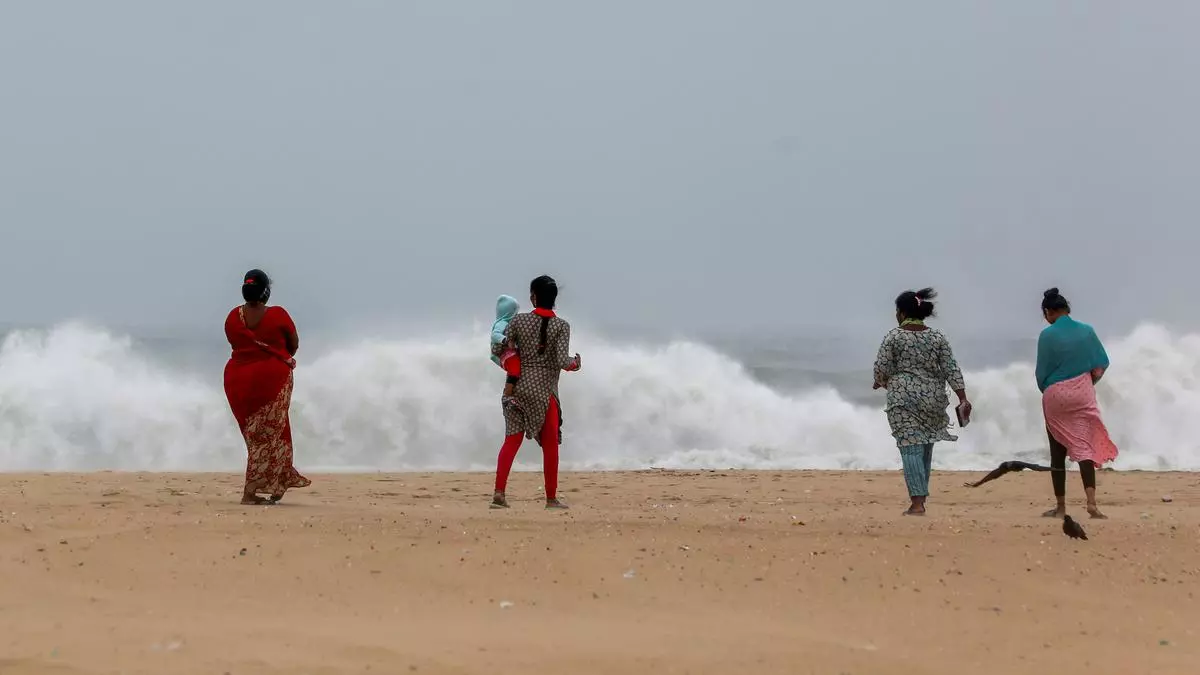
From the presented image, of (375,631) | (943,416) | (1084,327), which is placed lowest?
(375,631)

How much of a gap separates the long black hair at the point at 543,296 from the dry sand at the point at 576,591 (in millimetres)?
1231

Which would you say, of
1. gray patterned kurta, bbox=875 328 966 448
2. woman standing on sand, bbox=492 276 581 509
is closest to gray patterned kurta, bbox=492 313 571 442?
woman standing on sand, bbox=492 276 581 509

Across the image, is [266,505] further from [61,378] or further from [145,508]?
[61,378]

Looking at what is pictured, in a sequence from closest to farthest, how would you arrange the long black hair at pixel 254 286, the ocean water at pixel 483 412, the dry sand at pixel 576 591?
1. the dry sand at pixel 576 591
2. the long black hair at pixel 254 286
3. the ocean water at pixel 483 412

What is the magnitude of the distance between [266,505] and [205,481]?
128 inches

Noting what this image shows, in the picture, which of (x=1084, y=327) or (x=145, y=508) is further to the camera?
(x=1084, y=327)

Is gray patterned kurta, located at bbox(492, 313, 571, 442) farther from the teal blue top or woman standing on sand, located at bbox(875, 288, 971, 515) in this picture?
the teal blue top

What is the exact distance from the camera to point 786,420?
66.5ft

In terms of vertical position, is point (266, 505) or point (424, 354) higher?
point (424, 354)

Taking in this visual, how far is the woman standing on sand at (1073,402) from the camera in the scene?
335 inches

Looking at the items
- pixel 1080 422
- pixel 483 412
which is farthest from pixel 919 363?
pixel 483 412

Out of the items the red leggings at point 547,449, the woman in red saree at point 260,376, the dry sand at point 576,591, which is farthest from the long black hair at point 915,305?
the woman in red saree at point 260,376

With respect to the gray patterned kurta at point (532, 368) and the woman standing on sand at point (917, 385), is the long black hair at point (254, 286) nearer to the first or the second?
the gray patterned kurta at point (532, 368)

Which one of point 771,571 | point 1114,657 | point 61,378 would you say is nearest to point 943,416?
point 771,571
